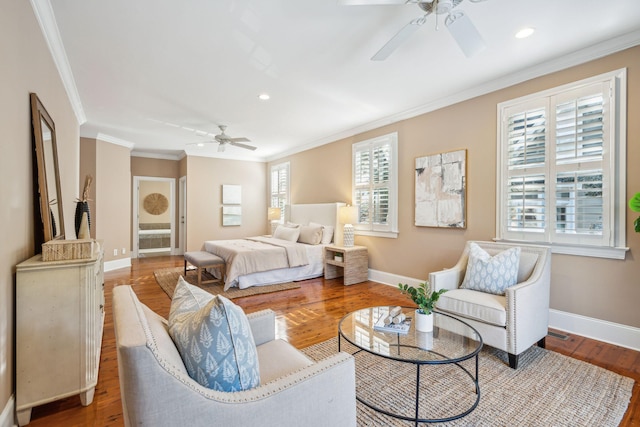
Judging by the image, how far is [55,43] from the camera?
2539mm

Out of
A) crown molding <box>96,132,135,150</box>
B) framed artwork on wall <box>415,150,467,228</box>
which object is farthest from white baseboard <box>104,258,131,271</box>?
framed artwork on wall <box>415,150,467,228</box>

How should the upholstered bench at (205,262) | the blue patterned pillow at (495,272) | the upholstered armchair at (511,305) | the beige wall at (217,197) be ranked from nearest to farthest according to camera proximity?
the upholstered armchair at (511,305) → the blue patterned pillow at (495,272) → the upholstered bench at (205,262) → the beige wall at (217,197)

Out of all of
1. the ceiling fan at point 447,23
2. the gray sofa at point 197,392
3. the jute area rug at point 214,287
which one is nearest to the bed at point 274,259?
the jute area rug at point 214,287

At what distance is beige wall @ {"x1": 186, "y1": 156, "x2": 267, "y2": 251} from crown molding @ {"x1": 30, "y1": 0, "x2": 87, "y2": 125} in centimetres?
348

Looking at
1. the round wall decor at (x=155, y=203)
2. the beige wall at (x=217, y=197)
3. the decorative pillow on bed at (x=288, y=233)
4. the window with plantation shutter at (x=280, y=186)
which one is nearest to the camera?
the decorative pillow on bed at (x=288, y=233)

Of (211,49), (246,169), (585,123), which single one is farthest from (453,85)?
(246,169)

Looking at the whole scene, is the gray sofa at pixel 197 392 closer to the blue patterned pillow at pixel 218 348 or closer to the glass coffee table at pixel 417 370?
the blue patterned pillow at pixel 218 348

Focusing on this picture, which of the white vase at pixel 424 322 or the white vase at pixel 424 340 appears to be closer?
the white vase at pixel 424 340

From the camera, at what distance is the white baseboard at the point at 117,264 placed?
18.9 ft

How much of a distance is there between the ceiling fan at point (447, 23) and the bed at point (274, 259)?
3227 millimetres

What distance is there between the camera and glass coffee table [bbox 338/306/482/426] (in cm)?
172

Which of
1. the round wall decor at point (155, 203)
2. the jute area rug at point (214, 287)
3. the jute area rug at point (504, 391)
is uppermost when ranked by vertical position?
the round wall decor at point (155, 203)

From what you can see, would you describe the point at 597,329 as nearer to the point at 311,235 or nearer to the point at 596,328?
the point at 596,328

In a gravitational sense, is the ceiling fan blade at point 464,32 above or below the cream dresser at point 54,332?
above
